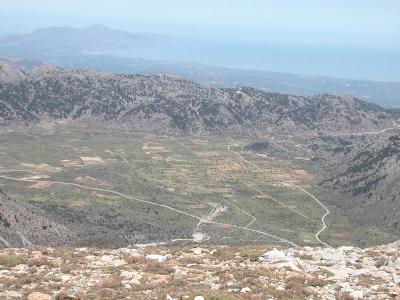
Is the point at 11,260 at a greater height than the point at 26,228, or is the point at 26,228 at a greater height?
the point at 11,260

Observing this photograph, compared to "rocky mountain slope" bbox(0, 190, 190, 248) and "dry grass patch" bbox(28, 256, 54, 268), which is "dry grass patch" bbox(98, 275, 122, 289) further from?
"rocky mountain slope" bbox(0, 190, 190, 248)

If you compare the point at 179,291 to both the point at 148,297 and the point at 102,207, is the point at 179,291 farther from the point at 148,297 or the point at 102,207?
the point at 102,207

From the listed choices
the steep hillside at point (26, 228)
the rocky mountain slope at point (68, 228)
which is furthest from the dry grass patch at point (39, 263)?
the steep hillside at point (26, 228)

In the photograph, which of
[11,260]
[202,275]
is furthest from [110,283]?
[11,260]

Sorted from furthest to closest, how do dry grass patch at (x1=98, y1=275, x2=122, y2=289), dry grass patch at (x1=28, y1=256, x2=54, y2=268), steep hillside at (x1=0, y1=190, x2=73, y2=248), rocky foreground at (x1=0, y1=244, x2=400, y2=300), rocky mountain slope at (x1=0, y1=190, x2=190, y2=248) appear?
steep hillside at (x1=0, y1=190, x2=73, y2=248) → rocky mountain slope at (x1=0, y1=190, x2=190, y2=248) → dry grass patch at (x1=28, y1=256, x2=54, y2=268) → dry grass patch at (x1=98, y1=275, x2=122, y2=289) → rocky foreground at (x1=0, y1=244, x2=400, y2=300)

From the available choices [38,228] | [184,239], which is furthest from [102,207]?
[38,228]

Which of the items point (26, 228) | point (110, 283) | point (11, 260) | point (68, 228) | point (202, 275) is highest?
point (110, 283)

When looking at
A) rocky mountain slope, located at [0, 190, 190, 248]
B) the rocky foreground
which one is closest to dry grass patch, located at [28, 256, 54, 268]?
the rocky foreground

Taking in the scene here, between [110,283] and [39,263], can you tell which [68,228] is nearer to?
[39,263]

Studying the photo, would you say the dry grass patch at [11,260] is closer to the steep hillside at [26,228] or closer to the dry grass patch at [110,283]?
the dry grass patch at [110,283]
